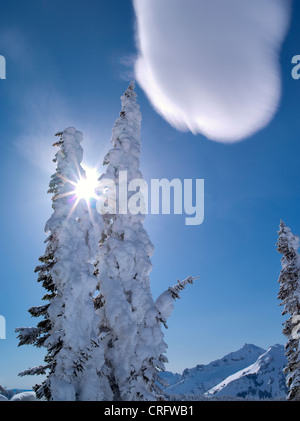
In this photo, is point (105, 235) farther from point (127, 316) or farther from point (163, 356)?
point (163, 356)

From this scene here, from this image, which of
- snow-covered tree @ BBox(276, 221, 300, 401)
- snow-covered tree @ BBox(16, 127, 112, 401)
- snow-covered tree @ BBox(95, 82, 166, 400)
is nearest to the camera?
snow-covered tree @ BBox(16, 127, 112, 401)

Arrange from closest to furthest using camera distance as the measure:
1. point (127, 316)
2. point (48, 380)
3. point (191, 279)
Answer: point (48, 380) < point (127, 316) < point (191, 279)

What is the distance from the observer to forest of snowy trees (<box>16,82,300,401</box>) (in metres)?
12.1

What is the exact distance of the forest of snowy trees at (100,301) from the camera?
12.1 metres

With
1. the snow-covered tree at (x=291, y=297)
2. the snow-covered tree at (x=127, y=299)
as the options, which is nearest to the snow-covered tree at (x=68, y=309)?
the snow-covered tree at (x=127, y=299)

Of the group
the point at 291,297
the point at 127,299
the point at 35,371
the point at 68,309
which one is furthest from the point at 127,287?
the point at 291,297

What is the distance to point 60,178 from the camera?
1508 centimetres

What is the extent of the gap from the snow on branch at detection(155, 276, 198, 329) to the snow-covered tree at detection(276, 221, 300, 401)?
27.1 ft

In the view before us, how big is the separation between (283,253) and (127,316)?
1372cm

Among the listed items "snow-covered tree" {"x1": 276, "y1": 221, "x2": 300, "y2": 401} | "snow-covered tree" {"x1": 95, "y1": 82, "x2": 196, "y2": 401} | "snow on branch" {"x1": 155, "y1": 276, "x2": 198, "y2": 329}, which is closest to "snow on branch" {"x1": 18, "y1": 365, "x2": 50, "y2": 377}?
"snow-covered tree" {"x1": 95, "y1": 82, "x2": 196, "y2": 401}

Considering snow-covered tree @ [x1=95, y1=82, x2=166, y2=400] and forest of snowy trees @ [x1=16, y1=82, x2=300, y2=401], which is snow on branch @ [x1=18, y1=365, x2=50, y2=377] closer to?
forest of snowy trees @ [x1=16, y1=82, x2=300, y2=401]

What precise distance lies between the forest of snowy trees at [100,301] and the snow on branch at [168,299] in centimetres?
6

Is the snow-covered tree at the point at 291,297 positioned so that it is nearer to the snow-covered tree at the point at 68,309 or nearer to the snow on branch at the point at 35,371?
the snow-covered tree at the point at 68,309
